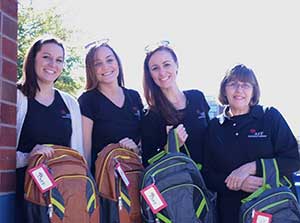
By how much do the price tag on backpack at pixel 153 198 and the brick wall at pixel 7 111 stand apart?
2.71 feet

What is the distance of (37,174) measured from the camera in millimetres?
2912

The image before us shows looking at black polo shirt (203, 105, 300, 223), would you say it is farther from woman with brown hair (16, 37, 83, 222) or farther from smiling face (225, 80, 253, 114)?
woman with brown hair (16, 37, 83, 222)

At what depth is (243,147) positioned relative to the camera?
3281 millimetres

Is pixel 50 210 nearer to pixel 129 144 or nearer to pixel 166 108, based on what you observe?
pixel 129 144

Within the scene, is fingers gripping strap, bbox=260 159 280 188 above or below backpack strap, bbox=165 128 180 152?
below

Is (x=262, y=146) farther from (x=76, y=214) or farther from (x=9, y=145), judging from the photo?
(x=9, y=145)

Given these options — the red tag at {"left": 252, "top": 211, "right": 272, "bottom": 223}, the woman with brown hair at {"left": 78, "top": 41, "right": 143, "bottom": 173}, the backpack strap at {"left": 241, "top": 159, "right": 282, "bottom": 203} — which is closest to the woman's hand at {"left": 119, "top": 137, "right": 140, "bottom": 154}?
the woman with brown hair at {"left": 78, "top": 41, "right": 143, "bottom": 173}

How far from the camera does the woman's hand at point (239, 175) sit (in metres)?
3.15

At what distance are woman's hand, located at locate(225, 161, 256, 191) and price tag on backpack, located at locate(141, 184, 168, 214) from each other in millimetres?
442

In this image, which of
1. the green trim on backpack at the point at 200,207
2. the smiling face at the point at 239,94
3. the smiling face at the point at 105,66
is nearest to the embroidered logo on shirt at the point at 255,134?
the smiling face at the point at 239,94

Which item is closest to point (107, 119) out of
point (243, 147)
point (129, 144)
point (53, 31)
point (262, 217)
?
point (129, 144)

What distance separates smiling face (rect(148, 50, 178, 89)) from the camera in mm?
3654

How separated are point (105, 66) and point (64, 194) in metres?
1.09

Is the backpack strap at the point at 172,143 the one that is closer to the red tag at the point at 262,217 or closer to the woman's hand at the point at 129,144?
the woman's hand at the point at 129,144
